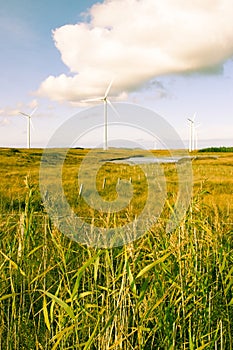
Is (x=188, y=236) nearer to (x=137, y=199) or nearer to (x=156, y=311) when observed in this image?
(x=156, y=311)

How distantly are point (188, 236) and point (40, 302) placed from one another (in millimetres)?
1039

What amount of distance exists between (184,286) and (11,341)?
78cm

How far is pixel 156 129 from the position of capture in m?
4.79

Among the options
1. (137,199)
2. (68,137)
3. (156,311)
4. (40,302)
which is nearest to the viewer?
(156,311)

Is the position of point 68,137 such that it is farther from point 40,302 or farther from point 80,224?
point 40,302

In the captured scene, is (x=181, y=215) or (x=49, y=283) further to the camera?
(x=49, y=283)

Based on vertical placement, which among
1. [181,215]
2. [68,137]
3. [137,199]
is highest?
[68,137]

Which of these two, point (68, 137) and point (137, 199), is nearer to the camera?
point (68, 137)

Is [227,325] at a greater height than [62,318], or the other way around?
[62,318]

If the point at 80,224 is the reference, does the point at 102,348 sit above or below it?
below

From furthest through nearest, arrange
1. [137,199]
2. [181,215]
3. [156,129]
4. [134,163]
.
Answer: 1. [134,163]
2. [137,199]
3. [156,129]
4. [181,215]

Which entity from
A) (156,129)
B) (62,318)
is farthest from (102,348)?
(156,129)

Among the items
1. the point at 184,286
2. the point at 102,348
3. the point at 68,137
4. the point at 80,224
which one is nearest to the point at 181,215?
the point at 184,286

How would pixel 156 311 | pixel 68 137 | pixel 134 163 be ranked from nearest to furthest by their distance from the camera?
1. pixel 156 311
2. pixel 68 137
3. pixel 134 163
